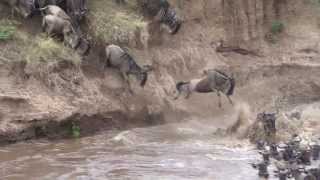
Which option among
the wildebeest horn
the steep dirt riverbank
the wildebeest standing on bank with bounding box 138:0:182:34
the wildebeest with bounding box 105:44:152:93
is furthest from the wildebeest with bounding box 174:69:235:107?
the wildebeest standing on bank with bounding box 138:0:182:34

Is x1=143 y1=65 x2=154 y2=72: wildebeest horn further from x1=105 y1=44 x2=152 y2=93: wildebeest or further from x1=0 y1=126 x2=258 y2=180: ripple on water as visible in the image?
x1=0 y1=126 x2=258 y2=180: ripple on water

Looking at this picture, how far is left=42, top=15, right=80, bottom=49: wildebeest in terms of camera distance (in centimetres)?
1341

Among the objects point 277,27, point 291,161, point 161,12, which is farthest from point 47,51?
point 277,27

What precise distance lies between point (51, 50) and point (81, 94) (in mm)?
917

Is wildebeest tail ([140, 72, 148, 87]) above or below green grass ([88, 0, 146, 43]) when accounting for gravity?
below

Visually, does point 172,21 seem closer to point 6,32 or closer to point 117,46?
point 117,46

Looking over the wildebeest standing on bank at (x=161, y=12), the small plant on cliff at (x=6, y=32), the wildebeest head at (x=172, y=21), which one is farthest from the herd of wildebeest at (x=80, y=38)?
the wildebeest head at (x=172, y=21)

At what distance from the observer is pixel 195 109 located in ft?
48.1

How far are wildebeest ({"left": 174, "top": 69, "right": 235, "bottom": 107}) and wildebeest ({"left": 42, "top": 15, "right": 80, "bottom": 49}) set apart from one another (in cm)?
222

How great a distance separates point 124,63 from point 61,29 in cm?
130

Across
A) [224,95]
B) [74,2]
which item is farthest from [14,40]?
[224,95]

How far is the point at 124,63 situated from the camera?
45.5ft

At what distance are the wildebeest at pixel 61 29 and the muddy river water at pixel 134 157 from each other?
72.5 inches

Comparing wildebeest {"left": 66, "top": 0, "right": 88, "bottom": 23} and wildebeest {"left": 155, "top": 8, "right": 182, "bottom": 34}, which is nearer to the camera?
wildebeest {"left": 66, "top": 0, "right": 88, "bottom": 23}
